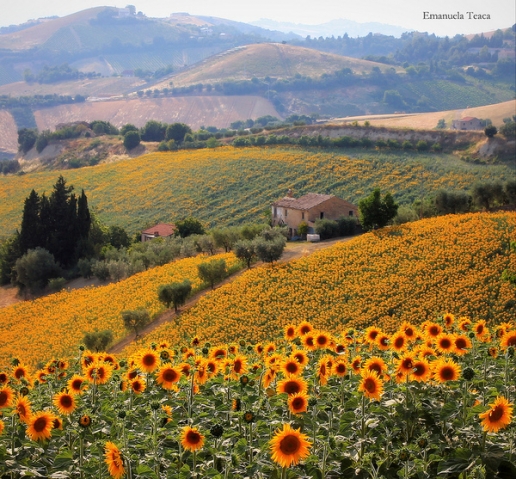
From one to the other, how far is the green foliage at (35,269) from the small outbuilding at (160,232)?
11744 mm

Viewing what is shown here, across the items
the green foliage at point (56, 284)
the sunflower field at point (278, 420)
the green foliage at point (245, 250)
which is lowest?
the green foliage at point (56, 284)

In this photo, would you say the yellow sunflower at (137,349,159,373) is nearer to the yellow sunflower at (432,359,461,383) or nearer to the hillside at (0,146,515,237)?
the yellow sunflower at (432,359,461,383)

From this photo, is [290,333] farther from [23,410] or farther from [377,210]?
[377,210]

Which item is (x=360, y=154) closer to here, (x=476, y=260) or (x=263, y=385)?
(x=476, y=260)

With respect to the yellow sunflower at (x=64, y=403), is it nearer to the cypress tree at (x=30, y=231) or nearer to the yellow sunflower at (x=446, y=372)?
the yellow sunflower at (x=446, y=372)

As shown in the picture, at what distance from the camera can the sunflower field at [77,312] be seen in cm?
3672

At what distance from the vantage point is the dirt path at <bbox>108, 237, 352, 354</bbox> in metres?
36.1

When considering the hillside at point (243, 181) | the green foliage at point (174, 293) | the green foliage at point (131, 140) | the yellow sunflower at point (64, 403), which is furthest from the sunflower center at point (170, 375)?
the green foliage at point (131, 140)

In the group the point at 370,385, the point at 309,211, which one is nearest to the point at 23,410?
the point at 370,385

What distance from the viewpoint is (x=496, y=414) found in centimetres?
688

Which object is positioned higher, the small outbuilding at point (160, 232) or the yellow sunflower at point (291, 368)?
the yellow sunflower at point (291, 368)

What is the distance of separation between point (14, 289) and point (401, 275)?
3480 centimetres

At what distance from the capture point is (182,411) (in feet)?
28.0

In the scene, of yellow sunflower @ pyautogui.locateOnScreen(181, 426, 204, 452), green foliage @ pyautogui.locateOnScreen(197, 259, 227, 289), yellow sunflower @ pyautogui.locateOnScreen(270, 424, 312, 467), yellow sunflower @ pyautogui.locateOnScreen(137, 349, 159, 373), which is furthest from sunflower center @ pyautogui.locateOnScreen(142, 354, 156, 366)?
green foliage @ pyautogui.locateOnScreen(197, 259, 227, 289)
